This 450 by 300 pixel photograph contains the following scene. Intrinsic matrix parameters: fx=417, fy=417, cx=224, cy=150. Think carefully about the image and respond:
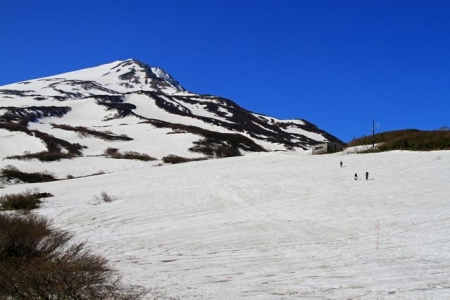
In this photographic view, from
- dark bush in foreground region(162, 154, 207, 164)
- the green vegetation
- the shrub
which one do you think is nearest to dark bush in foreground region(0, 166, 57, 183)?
dark bush in foreground region(162, 154, 207, 164)

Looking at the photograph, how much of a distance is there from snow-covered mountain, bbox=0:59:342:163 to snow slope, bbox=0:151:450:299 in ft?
106

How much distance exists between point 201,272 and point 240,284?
1.38 m

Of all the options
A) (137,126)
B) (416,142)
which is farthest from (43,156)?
(416,142)

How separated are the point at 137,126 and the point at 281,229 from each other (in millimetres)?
70927

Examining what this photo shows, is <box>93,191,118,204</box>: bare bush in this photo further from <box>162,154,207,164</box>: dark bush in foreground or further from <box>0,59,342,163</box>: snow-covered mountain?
<box>0,59,342,163</box>: snow-covered mountain

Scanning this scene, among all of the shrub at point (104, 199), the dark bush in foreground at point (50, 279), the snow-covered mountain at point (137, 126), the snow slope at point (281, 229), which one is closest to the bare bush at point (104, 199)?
the shrub at point (104, 199)

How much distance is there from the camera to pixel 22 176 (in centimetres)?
3878

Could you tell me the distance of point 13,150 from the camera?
173ft

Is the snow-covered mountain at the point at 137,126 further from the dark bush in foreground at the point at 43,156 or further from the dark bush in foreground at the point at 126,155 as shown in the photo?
the dark bush in foreground at the point at 43,156

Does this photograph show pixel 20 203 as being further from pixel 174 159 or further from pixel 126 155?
pixel 174 159

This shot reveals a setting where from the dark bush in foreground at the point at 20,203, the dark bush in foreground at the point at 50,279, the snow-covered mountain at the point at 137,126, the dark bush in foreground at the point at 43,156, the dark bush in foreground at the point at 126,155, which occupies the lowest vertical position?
the dark bush in foreground at the point at 50,279

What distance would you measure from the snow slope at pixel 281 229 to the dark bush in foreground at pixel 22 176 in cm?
1015

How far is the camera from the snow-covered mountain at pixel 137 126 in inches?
2415

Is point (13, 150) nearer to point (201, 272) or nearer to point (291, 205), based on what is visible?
point (291, 205)
